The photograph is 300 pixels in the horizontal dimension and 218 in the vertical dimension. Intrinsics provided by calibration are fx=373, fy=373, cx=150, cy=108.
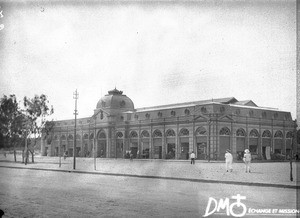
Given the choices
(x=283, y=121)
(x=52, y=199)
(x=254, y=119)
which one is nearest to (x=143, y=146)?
(x=254, y=119)

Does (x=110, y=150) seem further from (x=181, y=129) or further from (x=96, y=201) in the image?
(x=96, y=201)

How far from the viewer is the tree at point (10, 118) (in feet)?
155

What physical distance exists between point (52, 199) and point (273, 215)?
7448 millimetres

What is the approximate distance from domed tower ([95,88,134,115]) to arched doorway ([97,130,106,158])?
15.7 feet

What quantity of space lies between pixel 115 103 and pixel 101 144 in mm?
8942

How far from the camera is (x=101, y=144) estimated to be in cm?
7562

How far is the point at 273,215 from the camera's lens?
993 centimetres

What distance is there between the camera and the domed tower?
76.6m

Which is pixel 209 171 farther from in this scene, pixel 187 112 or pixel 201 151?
pixel 187 112

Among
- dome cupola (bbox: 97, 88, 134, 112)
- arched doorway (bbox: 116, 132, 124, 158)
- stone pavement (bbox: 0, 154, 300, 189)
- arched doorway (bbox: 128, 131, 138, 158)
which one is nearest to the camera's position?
stone pavement (bbox: 0, 154, 300, 189)

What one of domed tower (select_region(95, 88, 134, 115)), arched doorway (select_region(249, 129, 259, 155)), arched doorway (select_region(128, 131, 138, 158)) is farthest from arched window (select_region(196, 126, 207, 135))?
domed tower (select_region(95, 88, 134, 115))

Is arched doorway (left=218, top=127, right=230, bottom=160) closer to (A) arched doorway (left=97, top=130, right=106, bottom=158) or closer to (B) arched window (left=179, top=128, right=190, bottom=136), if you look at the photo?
(B) arched window (left=179, top=128, right=190, bottom=136)

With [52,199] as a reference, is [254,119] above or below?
above

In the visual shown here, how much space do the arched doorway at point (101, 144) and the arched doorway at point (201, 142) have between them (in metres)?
24.2
